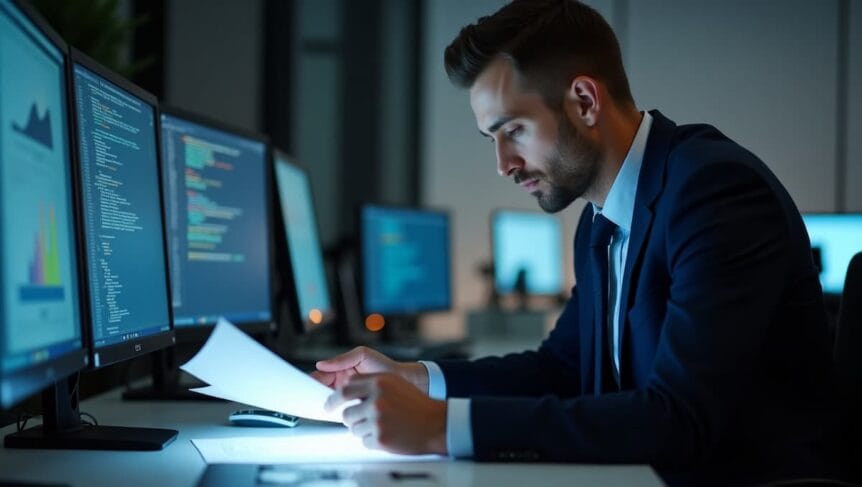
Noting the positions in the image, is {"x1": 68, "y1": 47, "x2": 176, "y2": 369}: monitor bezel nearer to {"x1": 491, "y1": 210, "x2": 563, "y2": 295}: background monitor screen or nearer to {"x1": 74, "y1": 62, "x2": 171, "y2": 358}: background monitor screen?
{"x1": 74, "y1": 62, "x2": 171, "y2": 358}: background monitor screen

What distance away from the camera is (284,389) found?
1.22 m

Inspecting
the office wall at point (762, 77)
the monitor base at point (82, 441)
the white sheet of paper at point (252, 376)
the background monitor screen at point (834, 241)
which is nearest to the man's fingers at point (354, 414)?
the white sheet of paper at point (252, 376)

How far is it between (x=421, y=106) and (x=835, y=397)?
12.3ft

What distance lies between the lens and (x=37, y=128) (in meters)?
0.98

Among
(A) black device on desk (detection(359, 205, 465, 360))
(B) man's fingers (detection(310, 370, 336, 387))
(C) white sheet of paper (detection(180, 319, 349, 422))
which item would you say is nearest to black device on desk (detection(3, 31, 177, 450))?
(C) white sheet of paper (detection(180, 319, 349, 422))

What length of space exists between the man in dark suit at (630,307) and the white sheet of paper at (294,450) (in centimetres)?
5

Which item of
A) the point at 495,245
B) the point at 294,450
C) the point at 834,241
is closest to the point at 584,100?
the point at 294,450

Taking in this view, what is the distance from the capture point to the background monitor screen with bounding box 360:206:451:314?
3201 millimetres

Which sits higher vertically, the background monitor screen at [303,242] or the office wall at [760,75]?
the office wall at [760,75]

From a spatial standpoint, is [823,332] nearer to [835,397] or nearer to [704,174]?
[835,397]

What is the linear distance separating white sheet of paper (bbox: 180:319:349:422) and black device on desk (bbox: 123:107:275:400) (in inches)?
19.1

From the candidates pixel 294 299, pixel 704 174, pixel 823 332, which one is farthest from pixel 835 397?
pixel 294 299

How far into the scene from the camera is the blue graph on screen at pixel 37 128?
92cm

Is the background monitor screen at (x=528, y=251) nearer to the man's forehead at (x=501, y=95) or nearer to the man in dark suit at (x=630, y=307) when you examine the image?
the man in dark suit at (x=630, y=307)
